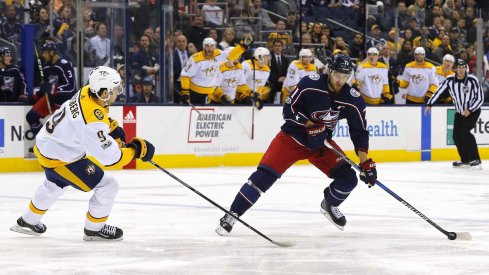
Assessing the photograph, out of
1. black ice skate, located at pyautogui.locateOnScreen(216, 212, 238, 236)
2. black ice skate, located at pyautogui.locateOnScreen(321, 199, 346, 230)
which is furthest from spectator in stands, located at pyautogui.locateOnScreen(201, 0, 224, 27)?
black ice skate, located at pyautogui.locateOnScreen(216, 212, 238, 236)

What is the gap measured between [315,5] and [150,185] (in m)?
6.96

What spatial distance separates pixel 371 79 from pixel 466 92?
213cm

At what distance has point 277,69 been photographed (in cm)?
1571

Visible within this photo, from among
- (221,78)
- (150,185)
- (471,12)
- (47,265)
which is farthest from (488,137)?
(47,265)

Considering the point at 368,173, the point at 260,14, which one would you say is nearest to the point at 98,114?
the point at 368,173

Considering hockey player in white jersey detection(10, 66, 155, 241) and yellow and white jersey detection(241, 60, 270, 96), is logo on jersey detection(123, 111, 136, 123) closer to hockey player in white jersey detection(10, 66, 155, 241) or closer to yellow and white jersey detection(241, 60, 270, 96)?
yellow and white jersey detection(241, 60, 270, 96)

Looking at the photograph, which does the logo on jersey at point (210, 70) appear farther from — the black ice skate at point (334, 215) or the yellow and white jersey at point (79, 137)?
the yellow and white jersey at point (79, 137)

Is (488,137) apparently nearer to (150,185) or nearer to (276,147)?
(150,185)

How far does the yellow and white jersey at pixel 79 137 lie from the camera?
20.8ft

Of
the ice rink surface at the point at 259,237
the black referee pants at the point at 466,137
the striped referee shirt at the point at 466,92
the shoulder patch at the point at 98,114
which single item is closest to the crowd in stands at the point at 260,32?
the striped referee shirt at the point at 466,92

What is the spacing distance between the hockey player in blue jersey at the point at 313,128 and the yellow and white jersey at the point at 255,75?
8.03 m

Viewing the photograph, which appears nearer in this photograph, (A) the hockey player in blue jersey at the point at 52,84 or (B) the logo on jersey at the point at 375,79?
(A) the hockey player in blue jersey at the point at 52,84

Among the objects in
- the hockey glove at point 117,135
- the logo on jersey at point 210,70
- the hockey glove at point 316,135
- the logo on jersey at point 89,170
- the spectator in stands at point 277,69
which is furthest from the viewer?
the spectator in stands at point 277,69

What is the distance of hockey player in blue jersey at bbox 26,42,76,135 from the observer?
13453mm
